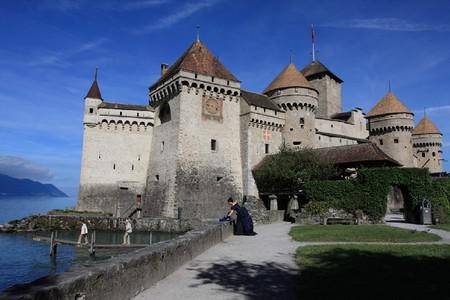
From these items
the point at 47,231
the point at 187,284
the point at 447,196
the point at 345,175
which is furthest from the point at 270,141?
the point at 187,284

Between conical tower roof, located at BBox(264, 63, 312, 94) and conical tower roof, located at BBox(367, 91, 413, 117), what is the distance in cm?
1295

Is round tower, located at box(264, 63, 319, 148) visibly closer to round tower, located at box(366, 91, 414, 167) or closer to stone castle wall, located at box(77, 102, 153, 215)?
round tower, located at box(366, 91, 414, 167)

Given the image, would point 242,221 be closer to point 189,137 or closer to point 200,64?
point 189,137

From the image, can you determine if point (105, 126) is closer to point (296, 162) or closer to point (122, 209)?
point (122, 209)

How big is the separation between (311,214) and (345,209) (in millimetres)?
2891

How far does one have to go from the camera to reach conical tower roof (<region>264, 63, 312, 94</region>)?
140ft

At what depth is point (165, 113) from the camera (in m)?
38.3

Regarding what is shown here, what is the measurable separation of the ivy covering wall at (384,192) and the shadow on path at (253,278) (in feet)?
57.9

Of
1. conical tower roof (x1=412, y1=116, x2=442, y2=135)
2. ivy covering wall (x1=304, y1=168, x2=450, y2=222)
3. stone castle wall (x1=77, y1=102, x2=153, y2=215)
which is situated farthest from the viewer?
conical tower roof (x1=412, y1=116, x2=442, y2=135)

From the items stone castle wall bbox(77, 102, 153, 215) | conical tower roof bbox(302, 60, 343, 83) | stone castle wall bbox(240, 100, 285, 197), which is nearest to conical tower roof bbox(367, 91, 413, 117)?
conical tower roof bbox(302, 60, 343, 83)

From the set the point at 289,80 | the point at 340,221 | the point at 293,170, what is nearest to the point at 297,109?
the point at 289,80

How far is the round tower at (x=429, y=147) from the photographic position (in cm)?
6034

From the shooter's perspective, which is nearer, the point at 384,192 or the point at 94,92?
the point at 384,192

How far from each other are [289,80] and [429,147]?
31.8 meters
